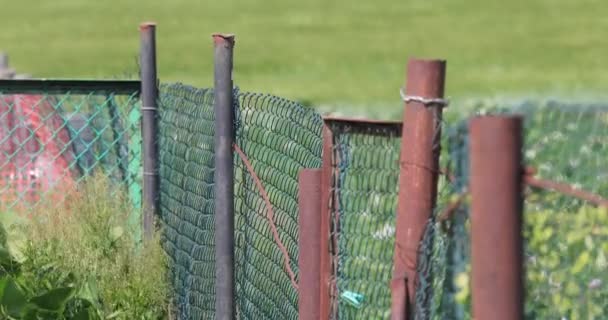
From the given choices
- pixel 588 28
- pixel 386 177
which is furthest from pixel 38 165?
pixel 588 28

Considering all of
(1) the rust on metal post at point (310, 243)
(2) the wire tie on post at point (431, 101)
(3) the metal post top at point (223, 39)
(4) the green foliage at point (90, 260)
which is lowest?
(4) the green foliage at point (90, 260)

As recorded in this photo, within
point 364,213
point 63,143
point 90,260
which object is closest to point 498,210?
point 364,213

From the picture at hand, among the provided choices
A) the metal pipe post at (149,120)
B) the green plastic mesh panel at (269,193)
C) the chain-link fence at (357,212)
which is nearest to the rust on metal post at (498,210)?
the chain-link fence at (357,212)

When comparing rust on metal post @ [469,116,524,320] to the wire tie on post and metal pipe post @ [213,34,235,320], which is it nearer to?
the wire tie on post

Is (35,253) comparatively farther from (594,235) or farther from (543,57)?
(543,57)

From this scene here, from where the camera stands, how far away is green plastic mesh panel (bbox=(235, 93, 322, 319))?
162 inches

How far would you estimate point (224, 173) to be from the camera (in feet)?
14.7

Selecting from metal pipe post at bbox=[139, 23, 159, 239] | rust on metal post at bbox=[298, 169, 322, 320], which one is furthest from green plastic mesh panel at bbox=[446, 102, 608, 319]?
metal pipe post at bbox=[139, 23, 159, 239]

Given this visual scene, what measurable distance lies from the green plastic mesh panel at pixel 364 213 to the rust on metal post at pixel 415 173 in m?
0.22

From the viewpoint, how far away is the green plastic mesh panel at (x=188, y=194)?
4.91m

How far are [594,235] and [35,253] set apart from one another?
3090mm

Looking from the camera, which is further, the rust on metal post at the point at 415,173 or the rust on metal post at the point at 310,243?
the rust on metal post at the point at 310,243

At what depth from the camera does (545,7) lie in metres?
29.1

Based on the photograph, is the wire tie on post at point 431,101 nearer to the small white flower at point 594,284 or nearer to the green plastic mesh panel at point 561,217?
the green plastic mesh panel at point 561,217
